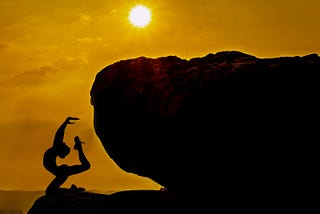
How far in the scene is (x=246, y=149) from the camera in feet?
59.5

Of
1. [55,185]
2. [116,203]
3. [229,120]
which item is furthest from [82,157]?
[229,120]

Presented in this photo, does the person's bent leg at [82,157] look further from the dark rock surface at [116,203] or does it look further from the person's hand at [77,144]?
the dark rock surface at [116,203]

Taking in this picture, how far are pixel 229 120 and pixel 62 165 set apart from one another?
8262 mm

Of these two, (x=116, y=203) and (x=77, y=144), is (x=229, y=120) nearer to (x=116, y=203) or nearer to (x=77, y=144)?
(x=116, y=203)

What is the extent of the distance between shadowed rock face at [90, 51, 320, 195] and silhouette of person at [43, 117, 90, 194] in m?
3.40

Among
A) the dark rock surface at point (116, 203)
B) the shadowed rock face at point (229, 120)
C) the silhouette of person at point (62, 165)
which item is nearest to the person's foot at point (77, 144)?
the silhouette of person at point (62, 165)

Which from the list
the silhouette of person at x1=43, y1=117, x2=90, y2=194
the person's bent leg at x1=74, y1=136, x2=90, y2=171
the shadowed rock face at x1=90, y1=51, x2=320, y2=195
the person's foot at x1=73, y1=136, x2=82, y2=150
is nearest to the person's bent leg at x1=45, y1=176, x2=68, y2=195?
the silhouette of person at x1=43, y1=117, x2=90, y2=194

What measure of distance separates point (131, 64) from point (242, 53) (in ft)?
12.1

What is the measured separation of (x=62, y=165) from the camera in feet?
78.9

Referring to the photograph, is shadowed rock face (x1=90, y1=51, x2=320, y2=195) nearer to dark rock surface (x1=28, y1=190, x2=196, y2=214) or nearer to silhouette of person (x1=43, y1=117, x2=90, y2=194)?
dark rock surface (x1=28, y1=190, x2=196, y2=214)

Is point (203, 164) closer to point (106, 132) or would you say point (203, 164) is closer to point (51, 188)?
point (106, 132)

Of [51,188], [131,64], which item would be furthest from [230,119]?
[51,188]

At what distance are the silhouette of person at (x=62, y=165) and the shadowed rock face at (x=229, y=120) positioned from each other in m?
3.40

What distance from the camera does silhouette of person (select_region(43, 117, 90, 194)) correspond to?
23453mm
